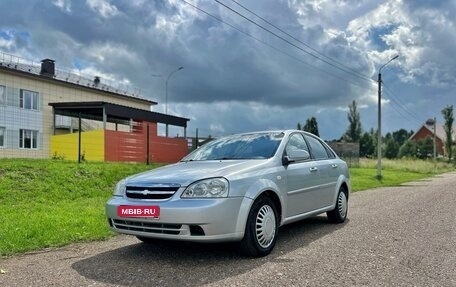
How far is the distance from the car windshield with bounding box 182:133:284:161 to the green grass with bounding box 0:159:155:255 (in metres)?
2.09

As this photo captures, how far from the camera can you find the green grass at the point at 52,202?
23.0 feet

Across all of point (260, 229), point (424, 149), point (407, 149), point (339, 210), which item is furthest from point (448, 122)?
point (260, 229)

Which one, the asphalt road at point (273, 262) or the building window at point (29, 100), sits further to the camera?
the building window at point (29, 100)

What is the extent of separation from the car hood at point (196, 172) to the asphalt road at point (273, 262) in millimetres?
966

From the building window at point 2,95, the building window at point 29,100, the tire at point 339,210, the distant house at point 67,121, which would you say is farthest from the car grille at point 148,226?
the building window at point 29,100

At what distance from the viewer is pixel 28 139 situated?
37.3 meters

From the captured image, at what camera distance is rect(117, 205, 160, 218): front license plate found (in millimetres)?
5176

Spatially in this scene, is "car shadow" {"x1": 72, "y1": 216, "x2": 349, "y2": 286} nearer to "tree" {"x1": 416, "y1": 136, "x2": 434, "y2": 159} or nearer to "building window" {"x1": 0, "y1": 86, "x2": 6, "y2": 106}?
"building window" {"x1": 0, "y1": 86, "x2": 6, "y2": 106}

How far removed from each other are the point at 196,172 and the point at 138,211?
2.66 feet

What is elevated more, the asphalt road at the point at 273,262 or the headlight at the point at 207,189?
the headlight at the point at 207,189

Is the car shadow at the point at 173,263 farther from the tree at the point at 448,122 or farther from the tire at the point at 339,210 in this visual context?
the tree at the point at 448,122

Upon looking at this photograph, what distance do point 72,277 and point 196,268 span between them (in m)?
1.32

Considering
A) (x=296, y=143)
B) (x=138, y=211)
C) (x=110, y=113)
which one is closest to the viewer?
(x=138, y=211)

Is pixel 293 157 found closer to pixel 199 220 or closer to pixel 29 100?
pixel 199 220
